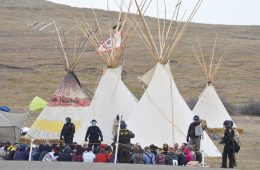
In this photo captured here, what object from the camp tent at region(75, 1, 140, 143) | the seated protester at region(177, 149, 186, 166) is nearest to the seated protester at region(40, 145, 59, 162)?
the seated protester at region(177, 149, 186, 166)

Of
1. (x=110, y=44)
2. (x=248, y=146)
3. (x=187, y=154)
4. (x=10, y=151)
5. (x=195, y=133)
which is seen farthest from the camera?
(x=248, y=146)

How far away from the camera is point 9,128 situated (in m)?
26.3

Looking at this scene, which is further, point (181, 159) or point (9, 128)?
point (9, 128)

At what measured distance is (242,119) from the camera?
3997 centimetres

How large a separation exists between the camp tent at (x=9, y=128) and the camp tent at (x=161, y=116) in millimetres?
3622

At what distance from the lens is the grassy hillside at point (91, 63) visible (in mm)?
55750

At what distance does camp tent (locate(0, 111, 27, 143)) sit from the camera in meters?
26.0

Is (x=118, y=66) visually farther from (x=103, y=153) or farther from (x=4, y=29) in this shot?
(x=4, y=29)

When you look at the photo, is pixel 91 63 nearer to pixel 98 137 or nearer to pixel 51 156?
pixel 98 137

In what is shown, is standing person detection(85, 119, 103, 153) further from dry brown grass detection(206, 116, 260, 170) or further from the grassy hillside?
the grassy hillside

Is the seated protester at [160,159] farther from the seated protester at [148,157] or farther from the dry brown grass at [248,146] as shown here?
the dry brown grass at [248,146]

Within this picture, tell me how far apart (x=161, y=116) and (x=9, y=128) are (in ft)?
15.9

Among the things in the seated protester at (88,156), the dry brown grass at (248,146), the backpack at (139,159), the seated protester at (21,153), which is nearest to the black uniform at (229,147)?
the dry brown grass at (248,146)

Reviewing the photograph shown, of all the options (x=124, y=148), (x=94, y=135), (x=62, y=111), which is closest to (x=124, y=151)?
(x=124, y=148)
